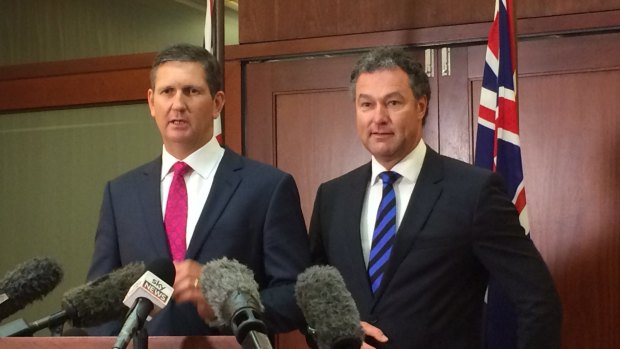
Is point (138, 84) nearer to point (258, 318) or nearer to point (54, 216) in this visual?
point (54, 216)

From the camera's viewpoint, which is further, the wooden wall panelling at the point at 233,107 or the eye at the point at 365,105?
the wooden wall panelling at the point at 233,107

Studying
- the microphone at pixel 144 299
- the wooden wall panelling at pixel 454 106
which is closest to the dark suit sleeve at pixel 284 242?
the microphone at pixel 144 299

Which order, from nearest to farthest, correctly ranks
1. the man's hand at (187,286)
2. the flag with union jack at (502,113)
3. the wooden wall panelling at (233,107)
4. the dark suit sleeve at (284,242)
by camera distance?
the man's hand at (187,286), the dark suit sleeve at (284,242), the flag with union jack at (502,113), the wooden wall panelling at (233,107)

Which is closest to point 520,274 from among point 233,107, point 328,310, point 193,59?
point 193,59

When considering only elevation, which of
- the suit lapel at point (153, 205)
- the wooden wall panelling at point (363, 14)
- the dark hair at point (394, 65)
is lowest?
the suit lapel at point (153, 205)

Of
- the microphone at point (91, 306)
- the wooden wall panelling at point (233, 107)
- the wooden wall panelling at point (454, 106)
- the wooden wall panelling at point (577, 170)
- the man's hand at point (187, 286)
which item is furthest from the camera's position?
the wooden wall panelling at point (233, 107)

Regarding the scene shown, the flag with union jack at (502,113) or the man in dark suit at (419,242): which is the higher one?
the flag with union jack at (502,113)

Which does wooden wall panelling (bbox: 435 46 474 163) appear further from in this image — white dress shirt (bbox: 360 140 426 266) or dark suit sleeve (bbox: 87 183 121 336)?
dark suit sleeve (bbox: 87 183 121 336)

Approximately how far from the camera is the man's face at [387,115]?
8.06ft

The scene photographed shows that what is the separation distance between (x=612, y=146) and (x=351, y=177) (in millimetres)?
1313

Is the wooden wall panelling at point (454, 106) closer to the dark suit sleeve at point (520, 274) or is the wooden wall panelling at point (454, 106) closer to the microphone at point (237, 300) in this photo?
the dark suit sleeve at point (520, 274)

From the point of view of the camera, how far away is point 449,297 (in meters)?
2.32

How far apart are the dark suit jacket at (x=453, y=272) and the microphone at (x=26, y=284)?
37.4 inches

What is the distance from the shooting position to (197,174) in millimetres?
2258
